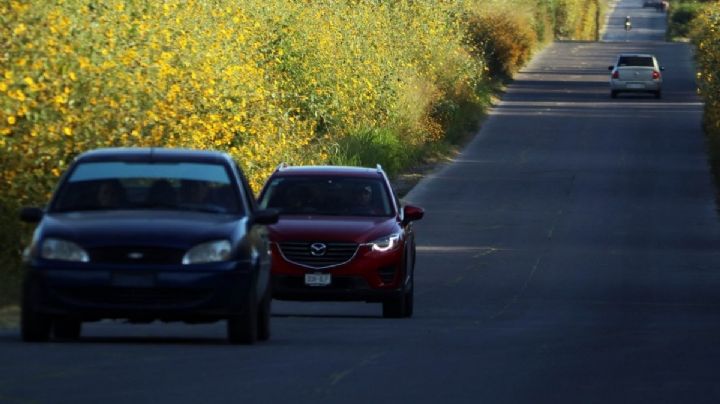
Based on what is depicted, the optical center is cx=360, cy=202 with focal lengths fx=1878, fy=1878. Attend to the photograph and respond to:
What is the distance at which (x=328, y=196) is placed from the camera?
1978cm

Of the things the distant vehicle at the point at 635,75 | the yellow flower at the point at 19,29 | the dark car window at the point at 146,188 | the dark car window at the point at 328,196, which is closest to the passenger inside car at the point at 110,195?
the dark car window at the point at 146,188

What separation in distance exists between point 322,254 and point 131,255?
545 cm

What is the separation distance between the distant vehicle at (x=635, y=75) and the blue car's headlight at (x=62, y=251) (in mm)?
55869

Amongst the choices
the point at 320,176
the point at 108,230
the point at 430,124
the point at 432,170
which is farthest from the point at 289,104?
the point at 108,230

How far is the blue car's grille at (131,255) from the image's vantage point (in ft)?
43.8

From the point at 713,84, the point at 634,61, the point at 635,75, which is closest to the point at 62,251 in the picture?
the point at 713,84

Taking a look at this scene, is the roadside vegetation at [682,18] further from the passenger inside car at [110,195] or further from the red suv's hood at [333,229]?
the passenger inside car at [110,195]

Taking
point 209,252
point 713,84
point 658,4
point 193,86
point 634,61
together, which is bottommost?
point 658,4

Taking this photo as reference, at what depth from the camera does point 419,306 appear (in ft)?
68.7

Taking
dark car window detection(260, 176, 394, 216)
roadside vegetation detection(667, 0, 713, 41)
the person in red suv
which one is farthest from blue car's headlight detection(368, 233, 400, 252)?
roadside vegetation detection(667, 0, 713, 41)

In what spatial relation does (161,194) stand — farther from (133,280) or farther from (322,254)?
(322,254)

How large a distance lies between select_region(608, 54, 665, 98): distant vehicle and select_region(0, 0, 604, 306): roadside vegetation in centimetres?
2284

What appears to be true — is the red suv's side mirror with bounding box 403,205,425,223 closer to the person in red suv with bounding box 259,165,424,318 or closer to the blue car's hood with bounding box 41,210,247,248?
the person in red suv with bounding box 259,165,424,318

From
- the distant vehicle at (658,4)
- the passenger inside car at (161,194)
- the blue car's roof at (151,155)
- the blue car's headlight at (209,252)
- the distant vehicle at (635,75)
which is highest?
the blue car's roof at (151,155)
